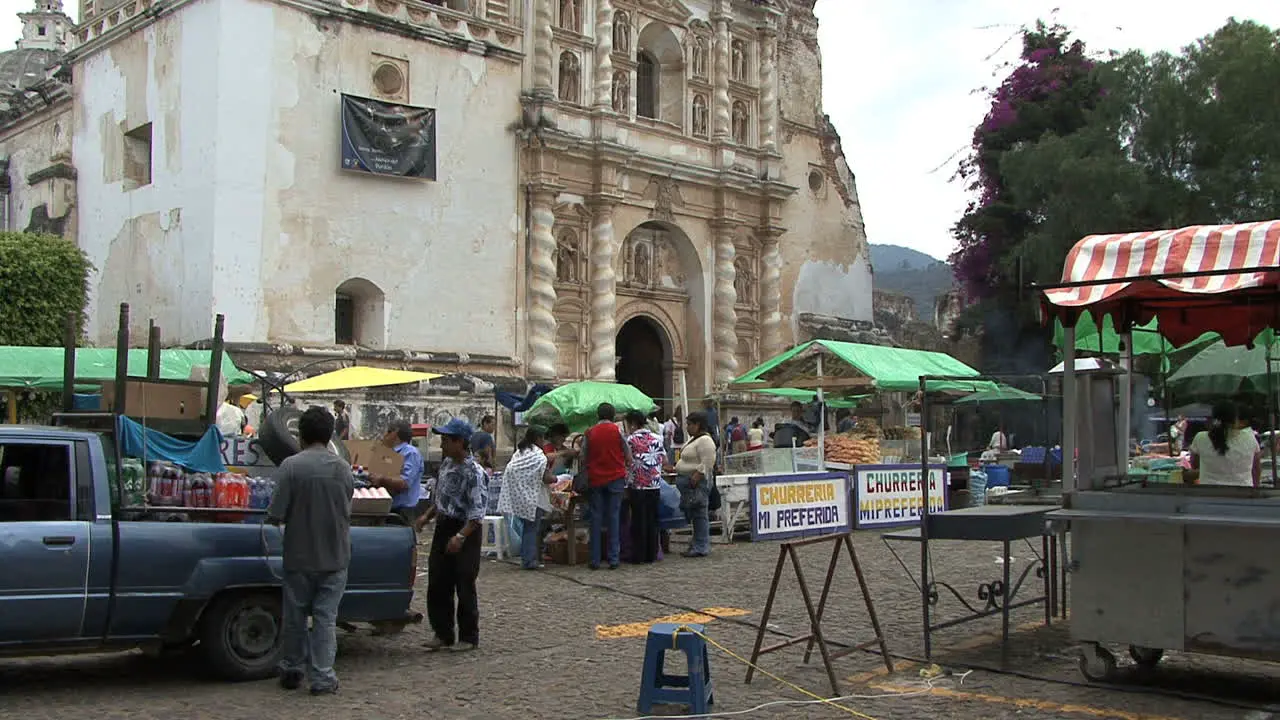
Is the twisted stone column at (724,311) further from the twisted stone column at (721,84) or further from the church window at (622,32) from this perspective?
the church window at (622,32)

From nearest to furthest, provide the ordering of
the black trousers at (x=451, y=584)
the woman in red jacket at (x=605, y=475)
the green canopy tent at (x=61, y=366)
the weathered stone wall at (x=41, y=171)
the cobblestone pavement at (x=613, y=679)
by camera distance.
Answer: the cobblestone pavement at (x=613, y=679)
the black trousers at (x=451, y=584)
the woman in red jacket at (x=605, y=475)
the green canopy tent at (x=61, y=366)
the weathered stone wall at (x=41, y=171)

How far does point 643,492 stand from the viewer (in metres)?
14.2

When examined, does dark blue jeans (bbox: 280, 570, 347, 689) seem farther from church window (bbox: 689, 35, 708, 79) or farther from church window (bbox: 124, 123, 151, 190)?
church window (bbox: 689, 35, 708, 79)

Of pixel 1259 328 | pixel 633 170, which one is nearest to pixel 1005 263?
pixel 633 170

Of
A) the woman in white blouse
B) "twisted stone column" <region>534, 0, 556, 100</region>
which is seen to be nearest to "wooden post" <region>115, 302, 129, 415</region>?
the woman in white blouse

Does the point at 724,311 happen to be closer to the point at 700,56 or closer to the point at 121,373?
the point at 700,56

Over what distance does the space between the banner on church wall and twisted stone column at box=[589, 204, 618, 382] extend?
457cm

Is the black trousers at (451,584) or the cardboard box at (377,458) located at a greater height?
the cardboard box at (377,458)

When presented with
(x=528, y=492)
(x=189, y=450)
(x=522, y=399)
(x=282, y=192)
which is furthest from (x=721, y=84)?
(x=189, y=450)

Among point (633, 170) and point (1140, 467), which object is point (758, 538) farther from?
point (633, 170)

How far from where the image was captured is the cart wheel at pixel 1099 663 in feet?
24.7

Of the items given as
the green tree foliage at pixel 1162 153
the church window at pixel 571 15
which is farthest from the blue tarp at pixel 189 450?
the green tree foliage at pixel 1162 153

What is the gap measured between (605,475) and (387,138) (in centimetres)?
1234

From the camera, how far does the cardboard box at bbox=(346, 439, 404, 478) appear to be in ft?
42.1
